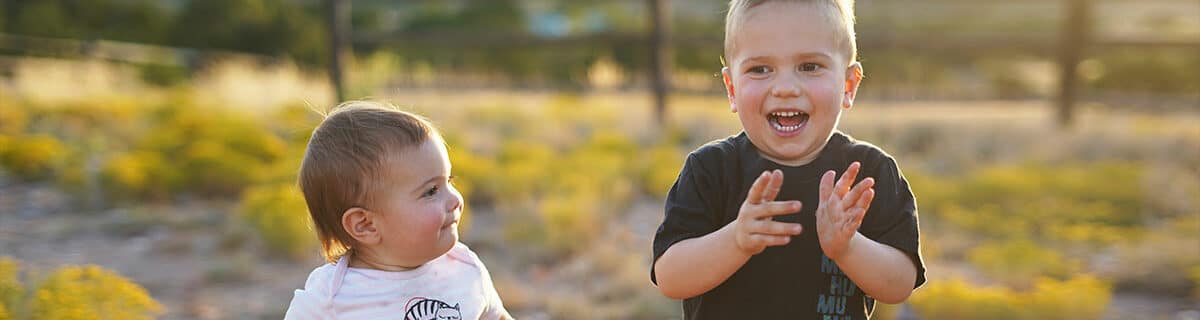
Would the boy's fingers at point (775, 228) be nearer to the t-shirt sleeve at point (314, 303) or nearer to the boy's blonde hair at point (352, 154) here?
the boy's blonde hair at point (352, 154)

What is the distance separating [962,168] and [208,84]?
9.45 metres

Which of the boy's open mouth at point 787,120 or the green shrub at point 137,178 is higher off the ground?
the green shrub at point 137,178

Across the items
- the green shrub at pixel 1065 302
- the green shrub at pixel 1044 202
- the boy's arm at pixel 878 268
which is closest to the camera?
the boy's arm at pixel 878 268

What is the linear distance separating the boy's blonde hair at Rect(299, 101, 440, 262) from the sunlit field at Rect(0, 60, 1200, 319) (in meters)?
0.21

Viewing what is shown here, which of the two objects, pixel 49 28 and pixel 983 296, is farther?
pixel 49 28

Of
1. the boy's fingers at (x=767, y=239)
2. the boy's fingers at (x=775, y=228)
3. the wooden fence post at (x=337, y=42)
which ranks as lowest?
the boy's fingers at (x=767, y=239)

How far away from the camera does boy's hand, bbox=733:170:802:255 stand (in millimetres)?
1559

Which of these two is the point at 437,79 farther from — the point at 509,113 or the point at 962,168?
the point at 962,168

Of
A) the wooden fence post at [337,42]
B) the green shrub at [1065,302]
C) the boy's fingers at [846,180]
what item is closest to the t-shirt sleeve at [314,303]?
the boy's fingers at [846,180]

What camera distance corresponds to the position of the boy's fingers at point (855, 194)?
5.10 feet

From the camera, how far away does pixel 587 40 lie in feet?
28.2

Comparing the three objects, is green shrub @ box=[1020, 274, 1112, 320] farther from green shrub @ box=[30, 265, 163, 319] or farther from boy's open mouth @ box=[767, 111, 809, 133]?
green shrub @ box=[30, 265, 163, 319]

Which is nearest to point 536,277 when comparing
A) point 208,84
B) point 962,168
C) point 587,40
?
point 962,168

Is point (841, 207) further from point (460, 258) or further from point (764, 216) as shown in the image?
point (460, 258)
